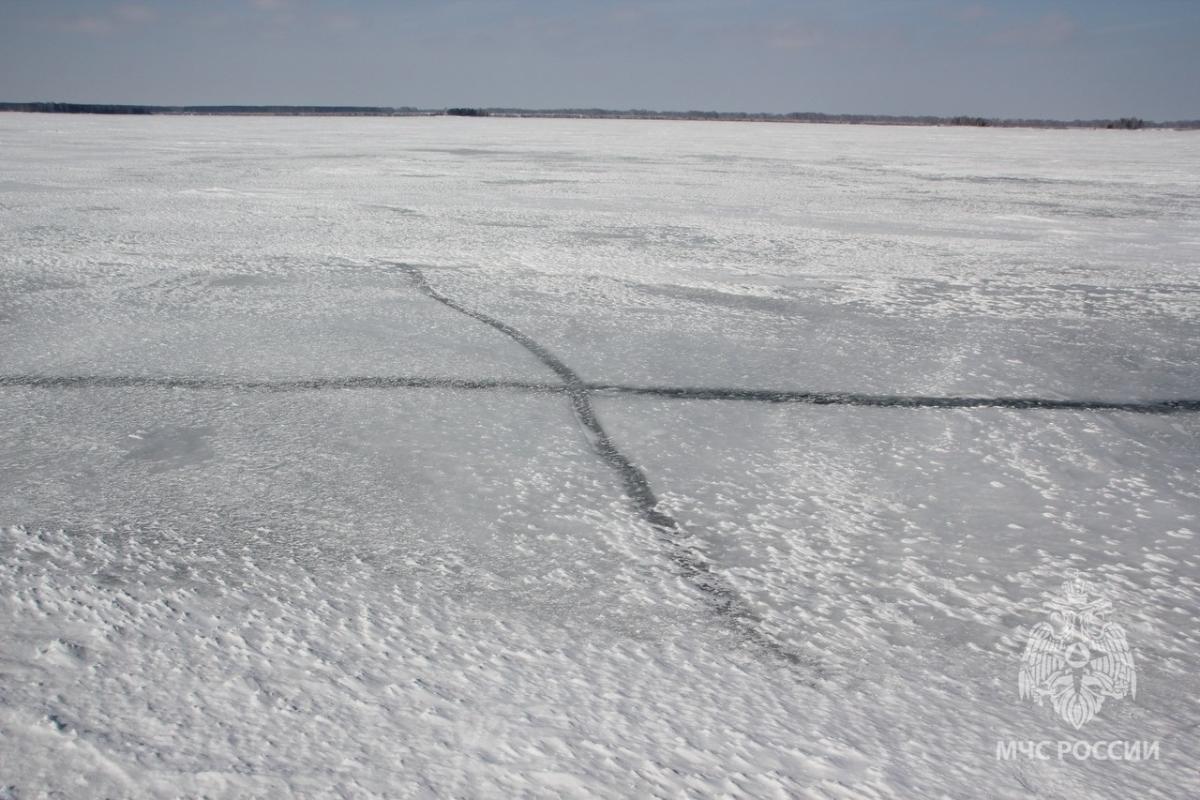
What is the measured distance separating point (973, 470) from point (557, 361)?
0.85 m

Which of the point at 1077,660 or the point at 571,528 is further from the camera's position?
the point at 571,528

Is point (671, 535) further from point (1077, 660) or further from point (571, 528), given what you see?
point (1077, 660)

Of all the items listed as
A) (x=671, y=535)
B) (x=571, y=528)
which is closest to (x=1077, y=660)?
(x=671, y=535)

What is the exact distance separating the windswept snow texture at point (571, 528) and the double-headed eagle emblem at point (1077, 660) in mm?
22

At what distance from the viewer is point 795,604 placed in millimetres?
1041

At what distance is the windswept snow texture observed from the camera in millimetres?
790

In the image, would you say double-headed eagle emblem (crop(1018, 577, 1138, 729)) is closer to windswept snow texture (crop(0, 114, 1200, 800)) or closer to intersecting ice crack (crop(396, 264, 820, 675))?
windswept snow texture (crop(0, 114, 1200, 800))

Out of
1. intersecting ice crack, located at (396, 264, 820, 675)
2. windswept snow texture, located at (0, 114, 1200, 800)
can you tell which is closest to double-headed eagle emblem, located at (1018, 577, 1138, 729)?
windswept snow texture, located at (0, 114, 1200, 800)

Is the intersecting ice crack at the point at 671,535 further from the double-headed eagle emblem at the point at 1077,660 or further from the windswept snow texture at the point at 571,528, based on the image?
the double-headed eagle emblem at the point at 1077,660

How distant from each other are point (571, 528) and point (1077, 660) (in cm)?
57

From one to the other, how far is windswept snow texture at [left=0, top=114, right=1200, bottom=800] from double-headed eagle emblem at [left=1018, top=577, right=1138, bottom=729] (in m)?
0.02

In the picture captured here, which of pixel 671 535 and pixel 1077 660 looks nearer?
pixel 1077 660

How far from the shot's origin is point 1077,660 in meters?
0.95

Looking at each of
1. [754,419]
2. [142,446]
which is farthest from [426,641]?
[754,419]
